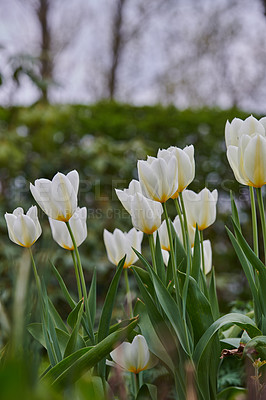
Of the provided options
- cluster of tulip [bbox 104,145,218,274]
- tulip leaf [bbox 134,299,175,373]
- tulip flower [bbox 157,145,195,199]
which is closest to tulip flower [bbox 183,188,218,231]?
cluster of tulip [bbox 104,145,218,274]

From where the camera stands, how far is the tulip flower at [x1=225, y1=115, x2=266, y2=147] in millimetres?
934

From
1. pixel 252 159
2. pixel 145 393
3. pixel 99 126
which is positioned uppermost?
pixel 99 126

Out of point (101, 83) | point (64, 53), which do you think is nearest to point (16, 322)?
point (64, 53)

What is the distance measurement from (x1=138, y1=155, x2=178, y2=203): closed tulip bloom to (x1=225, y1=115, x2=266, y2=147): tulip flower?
171 millimetres

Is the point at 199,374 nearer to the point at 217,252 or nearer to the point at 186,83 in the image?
the point at 217,252

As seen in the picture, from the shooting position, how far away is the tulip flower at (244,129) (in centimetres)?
93

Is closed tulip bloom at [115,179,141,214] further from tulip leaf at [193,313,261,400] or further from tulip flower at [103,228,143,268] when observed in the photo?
tulip leaf at [193,313,261,400]

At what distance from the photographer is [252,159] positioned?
0.87 m

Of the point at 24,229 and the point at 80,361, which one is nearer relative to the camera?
the point at 80,361

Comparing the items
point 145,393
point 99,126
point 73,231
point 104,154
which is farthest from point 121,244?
point 99,126

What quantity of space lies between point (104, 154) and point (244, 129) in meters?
2.86

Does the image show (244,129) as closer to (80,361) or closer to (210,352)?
(210,352)

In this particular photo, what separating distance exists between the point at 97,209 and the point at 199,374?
9.71 ft

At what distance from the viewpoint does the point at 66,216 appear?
3.04 ft
